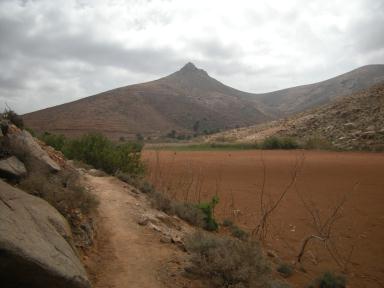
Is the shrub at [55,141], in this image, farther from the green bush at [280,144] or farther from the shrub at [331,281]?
the green bush at [280,144]

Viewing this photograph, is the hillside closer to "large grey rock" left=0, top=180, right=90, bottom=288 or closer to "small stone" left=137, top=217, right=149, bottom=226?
"small stone" left=137, top=217, right=149, bottom=226

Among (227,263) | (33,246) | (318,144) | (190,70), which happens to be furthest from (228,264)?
(190,70)

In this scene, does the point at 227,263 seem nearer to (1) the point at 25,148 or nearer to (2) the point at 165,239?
(2) the point at 165,239

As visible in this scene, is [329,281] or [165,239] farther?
[165,239]

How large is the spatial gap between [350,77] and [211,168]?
105m

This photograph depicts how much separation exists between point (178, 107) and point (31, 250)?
272 ft

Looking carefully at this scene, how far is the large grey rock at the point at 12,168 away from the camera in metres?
6.11

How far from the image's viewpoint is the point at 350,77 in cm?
11338

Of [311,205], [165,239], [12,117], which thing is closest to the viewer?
[165,239]

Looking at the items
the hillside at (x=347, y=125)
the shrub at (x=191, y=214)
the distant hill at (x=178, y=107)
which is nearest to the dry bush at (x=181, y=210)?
the shrub at (x=191, y=214)

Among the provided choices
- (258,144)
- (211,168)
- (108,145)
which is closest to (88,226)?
(108,145)

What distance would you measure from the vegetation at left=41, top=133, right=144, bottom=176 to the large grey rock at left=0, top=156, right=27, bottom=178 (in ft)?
21.9

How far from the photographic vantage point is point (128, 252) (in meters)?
6.46

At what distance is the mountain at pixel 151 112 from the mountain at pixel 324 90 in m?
16.3
